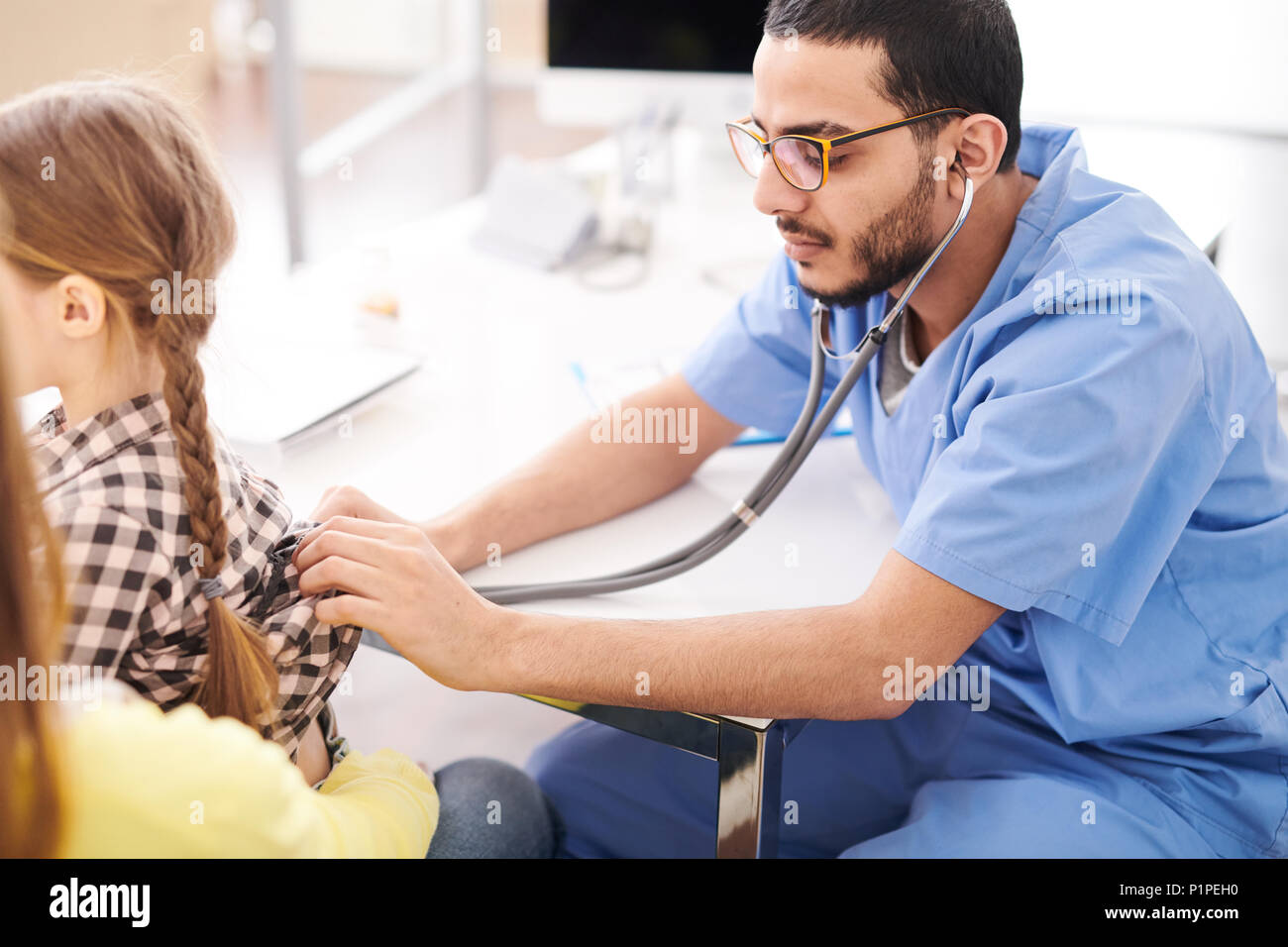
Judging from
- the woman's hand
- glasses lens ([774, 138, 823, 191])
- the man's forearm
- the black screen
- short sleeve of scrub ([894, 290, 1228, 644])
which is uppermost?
the black screen

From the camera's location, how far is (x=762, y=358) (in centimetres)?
135

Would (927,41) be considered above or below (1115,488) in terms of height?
above

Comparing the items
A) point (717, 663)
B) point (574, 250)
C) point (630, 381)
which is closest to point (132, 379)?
point (717, 663)

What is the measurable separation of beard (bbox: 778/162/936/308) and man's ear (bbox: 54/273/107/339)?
66 cm

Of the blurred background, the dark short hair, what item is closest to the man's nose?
the dark short hair

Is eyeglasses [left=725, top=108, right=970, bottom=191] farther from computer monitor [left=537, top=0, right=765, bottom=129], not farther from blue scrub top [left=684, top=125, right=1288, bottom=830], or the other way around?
computer monitor [left=537, top=0, right=765, bottom=129]

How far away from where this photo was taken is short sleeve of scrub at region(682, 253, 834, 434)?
1.34m

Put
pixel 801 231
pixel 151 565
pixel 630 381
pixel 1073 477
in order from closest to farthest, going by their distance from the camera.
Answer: pixel 151 565 → pixel 1073 477 → pixel 801 231 → pixel 630 381

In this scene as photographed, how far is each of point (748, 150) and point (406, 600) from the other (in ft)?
2.03

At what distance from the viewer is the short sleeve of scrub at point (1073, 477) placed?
96cm

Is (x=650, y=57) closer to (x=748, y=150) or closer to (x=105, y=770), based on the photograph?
(x=748, y=150)

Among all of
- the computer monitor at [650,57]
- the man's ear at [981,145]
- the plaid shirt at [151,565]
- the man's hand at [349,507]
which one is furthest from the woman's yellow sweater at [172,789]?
the computer monitor at [650,57]

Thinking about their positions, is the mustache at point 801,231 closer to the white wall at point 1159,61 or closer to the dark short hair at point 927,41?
the dark short hair at point 927,41

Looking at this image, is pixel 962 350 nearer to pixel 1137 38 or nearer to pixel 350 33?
pixel 1137 38
